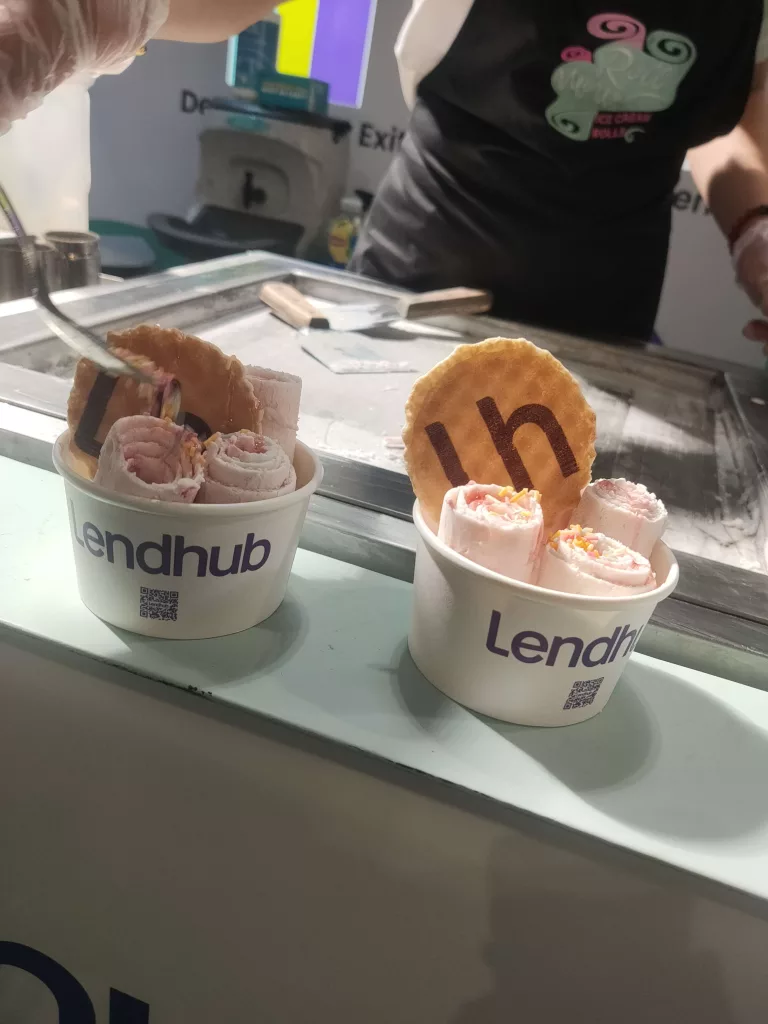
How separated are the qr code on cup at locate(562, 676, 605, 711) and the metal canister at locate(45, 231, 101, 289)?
3.60ft

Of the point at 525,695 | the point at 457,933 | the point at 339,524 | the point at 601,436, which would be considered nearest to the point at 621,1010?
the point at 457,933

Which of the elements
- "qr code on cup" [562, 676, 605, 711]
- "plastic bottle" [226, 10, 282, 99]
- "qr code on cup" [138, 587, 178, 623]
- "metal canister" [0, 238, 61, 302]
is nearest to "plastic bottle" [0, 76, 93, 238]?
"metal canister" [0, 238, 61, 302]

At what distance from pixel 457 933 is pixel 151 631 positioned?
0.32 meters

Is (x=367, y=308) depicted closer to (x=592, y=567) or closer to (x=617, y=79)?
(x=617, y=79)

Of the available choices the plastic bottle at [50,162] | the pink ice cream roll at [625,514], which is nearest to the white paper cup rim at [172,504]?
the pink ice cream roll at [625,514]

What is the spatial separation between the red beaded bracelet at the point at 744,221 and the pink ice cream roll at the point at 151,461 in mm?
1336

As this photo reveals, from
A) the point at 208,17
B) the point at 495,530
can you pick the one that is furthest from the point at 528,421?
the point at 208,17

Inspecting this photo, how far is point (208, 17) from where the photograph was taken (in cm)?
95

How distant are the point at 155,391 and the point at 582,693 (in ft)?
1.28

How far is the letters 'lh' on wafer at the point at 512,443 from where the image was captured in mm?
574

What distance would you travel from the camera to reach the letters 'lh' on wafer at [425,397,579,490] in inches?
22.6

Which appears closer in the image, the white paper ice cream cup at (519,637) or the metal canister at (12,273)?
the white paper ice cream cup at (519,637)

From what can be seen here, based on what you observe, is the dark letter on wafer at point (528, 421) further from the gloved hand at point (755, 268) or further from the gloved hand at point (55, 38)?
the gloved hand at point (755, 268)

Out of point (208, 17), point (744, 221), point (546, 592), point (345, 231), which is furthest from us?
point (345, 231)
